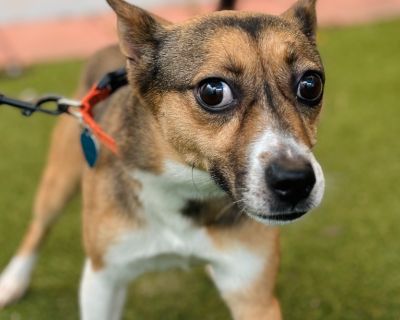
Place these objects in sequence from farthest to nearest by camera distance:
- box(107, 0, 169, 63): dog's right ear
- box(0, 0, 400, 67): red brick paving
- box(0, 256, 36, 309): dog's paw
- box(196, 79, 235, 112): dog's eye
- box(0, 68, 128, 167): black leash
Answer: box(0, 0, 400, 67): red brick paving, box(0, 256, 36, 309): dog's paw, box(0, 68, 128, 167): black leash, box(107, 0, 169, 63): dog's right ear, box(196, 79, 235, 112): dog's eye

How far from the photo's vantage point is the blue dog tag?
9.87 ft

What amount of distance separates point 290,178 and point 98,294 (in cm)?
126

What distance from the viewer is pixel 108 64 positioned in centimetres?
377

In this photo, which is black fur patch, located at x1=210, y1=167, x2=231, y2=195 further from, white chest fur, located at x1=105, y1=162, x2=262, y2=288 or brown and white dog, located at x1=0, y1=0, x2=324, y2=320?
white chest fur, located at x1=105, y1=162, x2=262, y2=288

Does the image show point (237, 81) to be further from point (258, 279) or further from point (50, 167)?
point (50, 167)

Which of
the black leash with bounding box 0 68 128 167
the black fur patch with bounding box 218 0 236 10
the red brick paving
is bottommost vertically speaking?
the red brick paving

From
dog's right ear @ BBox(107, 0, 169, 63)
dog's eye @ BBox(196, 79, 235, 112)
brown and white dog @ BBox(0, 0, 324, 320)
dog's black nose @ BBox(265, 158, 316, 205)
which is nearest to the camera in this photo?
dog's black nose @ BBox(265, 158, 316, 205)

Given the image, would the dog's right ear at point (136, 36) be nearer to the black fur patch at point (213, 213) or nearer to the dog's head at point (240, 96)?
the dog's head at point (240, 96)

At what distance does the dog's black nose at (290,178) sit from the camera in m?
2.18

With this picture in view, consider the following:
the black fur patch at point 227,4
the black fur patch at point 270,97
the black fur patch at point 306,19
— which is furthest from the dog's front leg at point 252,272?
the black fur patch at point 227,4

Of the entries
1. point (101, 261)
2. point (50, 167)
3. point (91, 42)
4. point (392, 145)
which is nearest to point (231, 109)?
point (101, 261)

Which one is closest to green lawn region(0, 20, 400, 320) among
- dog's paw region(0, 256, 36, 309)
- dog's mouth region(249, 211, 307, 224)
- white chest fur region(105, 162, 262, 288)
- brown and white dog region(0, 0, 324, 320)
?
dog's paw region(0, 256, 36, 309)

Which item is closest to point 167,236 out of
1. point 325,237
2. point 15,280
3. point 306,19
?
point 306,19

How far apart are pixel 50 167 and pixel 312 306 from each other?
1560 millimetres
